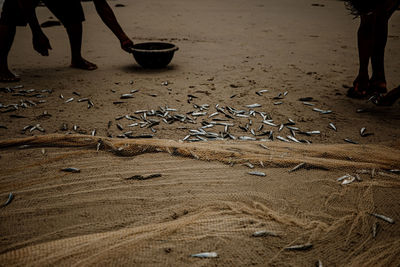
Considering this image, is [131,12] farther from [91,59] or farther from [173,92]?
[173,92]

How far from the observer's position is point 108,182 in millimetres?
2178

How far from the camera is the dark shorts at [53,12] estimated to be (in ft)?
14.3

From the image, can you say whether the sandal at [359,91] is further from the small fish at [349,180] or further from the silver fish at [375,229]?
the silver fish at [375,229]

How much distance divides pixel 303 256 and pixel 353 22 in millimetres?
10703

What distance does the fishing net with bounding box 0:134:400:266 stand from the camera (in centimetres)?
155

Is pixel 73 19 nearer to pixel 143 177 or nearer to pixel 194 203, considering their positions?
pixel 143 177

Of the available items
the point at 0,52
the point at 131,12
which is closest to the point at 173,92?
the point at 0,52

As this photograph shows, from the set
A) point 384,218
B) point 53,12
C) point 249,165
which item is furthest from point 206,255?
point 53,12

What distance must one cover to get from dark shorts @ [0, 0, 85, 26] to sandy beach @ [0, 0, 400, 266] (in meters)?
0.89

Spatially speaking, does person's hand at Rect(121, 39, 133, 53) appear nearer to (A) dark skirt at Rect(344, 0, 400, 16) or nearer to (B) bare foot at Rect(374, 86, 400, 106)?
(A) dark skirt at Rect(344, 0, 400, 16)

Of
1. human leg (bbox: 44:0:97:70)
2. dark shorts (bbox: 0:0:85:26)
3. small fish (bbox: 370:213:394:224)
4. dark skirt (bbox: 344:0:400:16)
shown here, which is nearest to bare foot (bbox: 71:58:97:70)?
human leg (bbox: 44:0:97:70)

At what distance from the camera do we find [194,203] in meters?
1.95

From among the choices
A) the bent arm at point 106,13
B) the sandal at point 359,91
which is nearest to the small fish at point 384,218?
the sandal at point 359,91

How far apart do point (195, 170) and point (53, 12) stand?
439 centimetres
